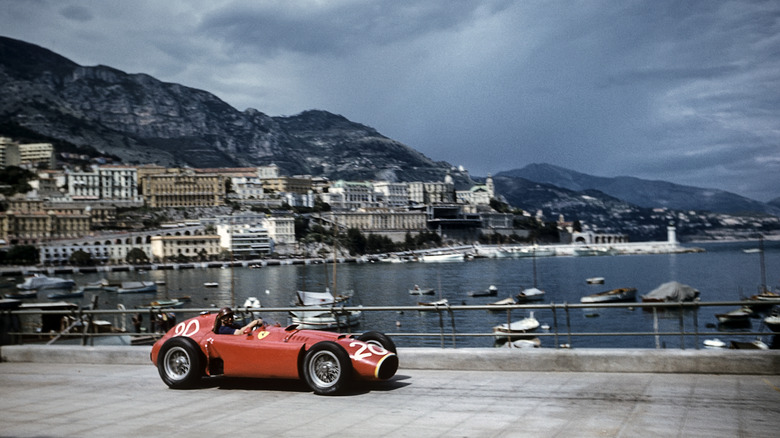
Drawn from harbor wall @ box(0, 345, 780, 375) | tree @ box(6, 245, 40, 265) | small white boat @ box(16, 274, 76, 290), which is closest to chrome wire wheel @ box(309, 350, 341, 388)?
harbor wall @ box(0, 345, 780, 375)

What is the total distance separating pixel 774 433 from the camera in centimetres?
686

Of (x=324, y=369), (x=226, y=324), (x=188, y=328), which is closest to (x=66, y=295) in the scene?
(x=188, y=328)

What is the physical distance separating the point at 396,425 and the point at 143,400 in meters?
3.88

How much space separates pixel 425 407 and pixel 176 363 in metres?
4.04

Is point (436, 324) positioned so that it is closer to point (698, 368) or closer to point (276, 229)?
point (698, 368)

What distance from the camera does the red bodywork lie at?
9.70 metres

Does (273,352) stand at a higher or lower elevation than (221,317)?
lower

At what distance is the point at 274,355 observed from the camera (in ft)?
32.8

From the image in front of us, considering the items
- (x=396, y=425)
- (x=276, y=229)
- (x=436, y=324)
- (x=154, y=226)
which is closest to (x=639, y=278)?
(x=436, y=324)

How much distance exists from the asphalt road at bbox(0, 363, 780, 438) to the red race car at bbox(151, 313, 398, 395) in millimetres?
254

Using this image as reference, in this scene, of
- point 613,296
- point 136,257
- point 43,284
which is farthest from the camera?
point 136,257

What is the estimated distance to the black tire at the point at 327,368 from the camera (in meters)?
9.50

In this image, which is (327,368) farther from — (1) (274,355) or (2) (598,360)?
(2) (598,360)

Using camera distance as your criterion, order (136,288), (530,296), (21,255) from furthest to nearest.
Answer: (21,255) → (136,288) → (530,296)
